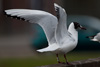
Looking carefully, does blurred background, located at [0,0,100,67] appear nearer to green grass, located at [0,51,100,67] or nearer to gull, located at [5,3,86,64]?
green grass, located at [0,51,100,67]

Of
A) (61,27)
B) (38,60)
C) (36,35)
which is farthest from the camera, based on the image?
(36,35)

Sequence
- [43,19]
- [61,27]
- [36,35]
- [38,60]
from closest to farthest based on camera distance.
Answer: [61,27], [43,19], [38,60], [36,35]

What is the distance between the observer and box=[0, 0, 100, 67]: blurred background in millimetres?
8352

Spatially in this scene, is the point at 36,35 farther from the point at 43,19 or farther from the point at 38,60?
the point at 43,19

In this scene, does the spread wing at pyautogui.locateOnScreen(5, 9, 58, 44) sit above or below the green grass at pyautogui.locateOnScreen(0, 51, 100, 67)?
above

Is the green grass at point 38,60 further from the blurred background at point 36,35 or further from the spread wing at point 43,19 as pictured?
the spread wing at point 43,19

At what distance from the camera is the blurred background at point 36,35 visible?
8.35 metres

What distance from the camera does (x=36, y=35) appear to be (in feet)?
32.5

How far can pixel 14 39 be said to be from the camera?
12.7m

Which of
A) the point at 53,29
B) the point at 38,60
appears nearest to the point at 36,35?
the point at 38,60

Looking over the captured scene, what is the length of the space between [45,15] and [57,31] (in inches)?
9.5

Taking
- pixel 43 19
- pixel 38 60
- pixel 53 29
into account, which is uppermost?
pixel 43 19

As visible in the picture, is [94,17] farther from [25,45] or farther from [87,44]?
[25,45]

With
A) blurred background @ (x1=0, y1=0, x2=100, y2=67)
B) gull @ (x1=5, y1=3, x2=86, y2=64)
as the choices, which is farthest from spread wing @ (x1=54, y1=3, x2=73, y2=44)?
blurred background @ (x1=0, y1=0, x2=100, y2=67)
